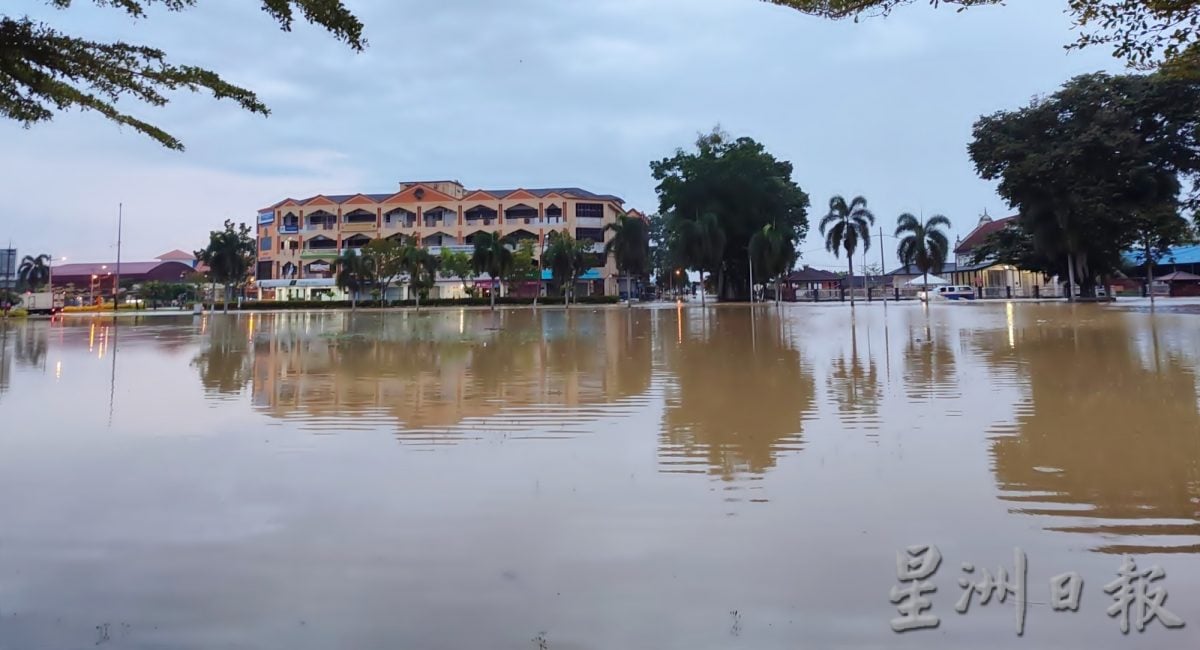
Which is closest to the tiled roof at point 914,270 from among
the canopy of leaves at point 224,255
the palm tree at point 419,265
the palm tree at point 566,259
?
the palm tree at point 566,259

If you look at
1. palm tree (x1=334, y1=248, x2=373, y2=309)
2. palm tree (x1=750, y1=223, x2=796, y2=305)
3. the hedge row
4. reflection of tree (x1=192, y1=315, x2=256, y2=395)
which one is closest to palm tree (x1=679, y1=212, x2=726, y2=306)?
palm tree (x1=750, y1=223, x2=796, y2=305)

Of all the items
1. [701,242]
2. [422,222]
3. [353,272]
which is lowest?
[353,272]

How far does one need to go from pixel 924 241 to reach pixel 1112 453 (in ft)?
200

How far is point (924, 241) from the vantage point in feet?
201

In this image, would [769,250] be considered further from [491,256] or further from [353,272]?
[353,272]

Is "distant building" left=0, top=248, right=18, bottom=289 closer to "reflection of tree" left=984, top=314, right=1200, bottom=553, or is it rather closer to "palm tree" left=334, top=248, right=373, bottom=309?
"palm tree" left=334, top=248, right=373, bottom=309

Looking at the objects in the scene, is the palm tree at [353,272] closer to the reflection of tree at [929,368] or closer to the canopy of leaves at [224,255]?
the canopy of leaves at [224,255]

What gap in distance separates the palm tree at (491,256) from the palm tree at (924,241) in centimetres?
3356

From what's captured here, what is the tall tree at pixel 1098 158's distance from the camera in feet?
113

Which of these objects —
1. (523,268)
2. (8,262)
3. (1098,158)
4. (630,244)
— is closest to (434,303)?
(523,268)

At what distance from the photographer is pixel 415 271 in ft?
194

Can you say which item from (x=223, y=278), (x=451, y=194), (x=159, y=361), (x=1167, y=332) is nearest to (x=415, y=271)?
(x=223, y=278)

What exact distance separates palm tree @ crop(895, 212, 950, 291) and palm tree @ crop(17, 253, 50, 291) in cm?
9952

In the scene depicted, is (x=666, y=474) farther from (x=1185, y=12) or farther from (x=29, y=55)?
(x=1185, y=12)
